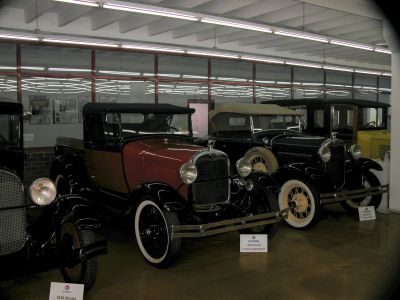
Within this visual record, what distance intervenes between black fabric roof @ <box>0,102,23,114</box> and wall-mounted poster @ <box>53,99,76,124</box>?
356 centimetres

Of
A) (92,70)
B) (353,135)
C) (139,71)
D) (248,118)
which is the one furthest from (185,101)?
(353,135)

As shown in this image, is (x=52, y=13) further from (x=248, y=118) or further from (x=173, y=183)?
(x=173, y=183)

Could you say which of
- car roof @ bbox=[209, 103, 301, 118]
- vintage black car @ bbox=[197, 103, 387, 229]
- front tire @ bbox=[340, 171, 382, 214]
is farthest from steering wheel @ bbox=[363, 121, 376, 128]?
front tire @ bbox=[340, 171, 382, 214]

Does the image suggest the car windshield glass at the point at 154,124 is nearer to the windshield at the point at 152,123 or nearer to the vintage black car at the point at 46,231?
the windshield at the point at 152,123

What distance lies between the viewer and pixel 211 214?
3.92 m

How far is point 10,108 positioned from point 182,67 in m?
5.56

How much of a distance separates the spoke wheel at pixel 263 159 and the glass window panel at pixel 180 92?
361 centimetres

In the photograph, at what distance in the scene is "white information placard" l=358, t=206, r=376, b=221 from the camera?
5160 millimetres

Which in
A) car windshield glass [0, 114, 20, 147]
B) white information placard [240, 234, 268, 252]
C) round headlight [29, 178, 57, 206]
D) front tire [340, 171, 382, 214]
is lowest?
white information placard [240, 234, 268, 252]

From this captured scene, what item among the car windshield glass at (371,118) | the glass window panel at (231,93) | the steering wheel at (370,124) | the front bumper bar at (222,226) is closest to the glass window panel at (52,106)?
the glass window panel at (231,93)

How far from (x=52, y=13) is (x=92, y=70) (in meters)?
1.30

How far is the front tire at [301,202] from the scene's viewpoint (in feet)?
15.1

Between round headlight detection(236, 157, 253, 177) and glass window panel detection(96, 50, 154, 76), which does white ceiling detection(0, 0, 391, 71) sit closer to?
glass window panel detection(96, 50, 154, 76)

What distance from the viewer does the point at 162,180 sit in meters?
4.05
